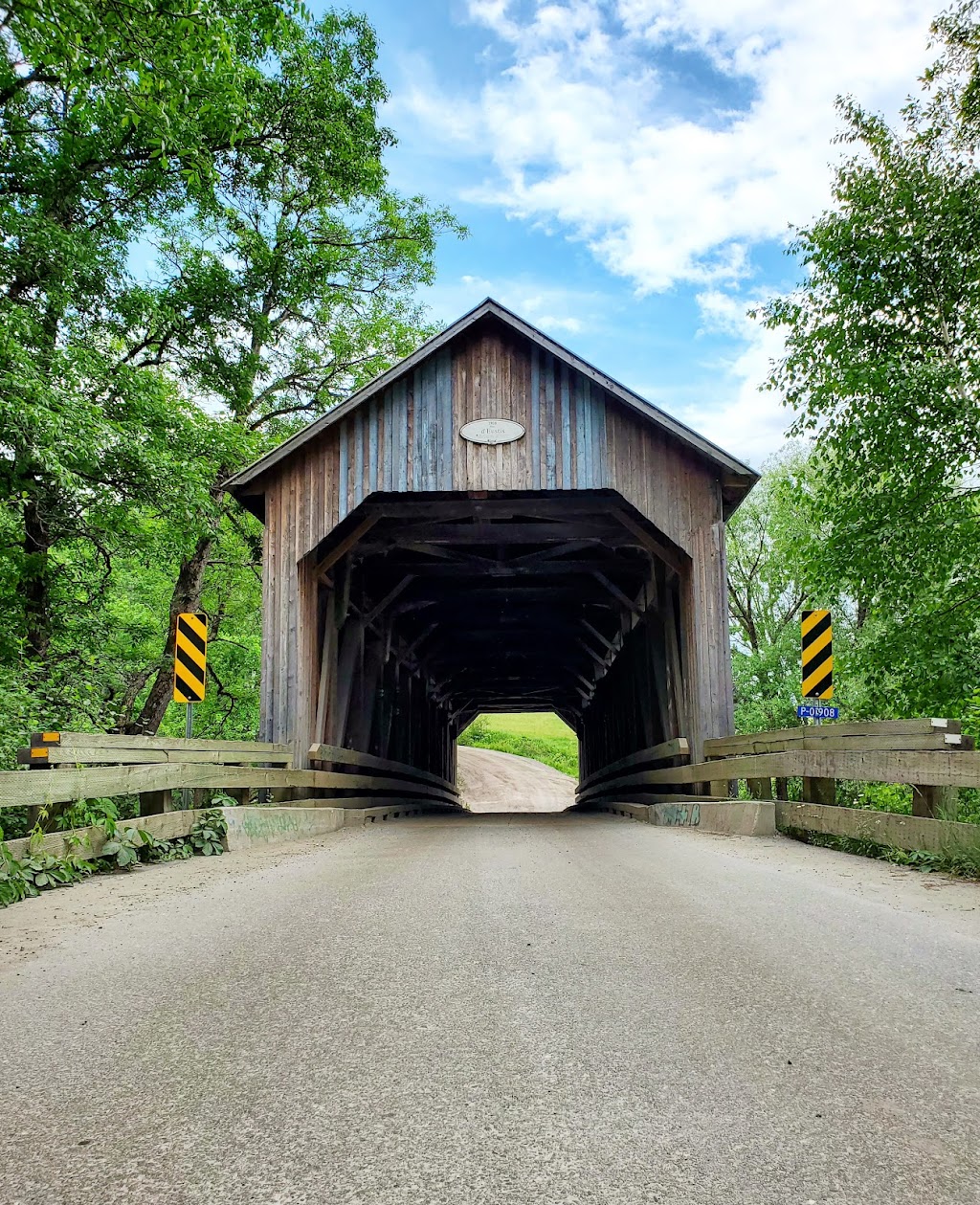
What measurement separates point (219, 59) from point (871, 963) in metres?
9.56

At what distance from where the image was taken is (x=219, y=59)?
8766 mm

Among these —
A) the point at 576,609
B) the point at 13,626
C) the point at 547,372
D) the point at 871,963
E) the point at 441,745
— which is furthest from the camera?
the point at 441,745

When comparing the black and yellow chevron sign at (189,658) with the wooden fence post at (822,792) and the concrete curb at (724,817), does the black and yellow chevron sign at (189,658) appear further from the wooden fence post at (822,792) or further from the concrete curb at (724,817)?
the wooden fence post at (822,792)

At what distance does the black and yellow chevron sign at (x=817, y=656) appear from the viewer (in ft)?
28.2

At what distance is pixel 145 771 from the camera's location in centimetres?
617

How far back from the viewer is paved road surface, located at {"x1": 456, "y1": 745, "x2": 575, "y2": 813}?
36656mm

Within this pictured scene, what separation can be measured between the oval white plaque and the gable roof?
922 mm

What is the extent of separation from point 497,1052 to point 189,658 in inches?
266

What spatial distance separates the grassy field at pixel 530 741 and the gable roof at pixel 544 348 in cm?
4239

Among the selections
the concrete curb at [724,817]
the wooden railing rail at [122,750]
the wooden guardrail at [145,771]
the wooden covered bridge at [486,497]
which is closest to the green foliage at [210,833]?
the wooden guardrail at [145,771]

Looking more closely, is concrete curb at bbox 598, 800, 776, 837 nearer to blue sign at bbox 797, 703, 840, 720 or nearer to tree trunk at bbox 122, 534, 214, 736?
blue sign at bbox 797, 703, 840, 720

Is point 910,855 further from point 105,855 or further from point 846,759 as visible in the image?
point 105,855

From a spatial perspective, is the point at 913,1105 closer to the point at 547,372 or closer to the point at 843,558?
the point at 547,372

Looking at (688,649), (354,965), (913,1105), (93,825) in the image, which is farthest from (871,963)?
(688,649)
